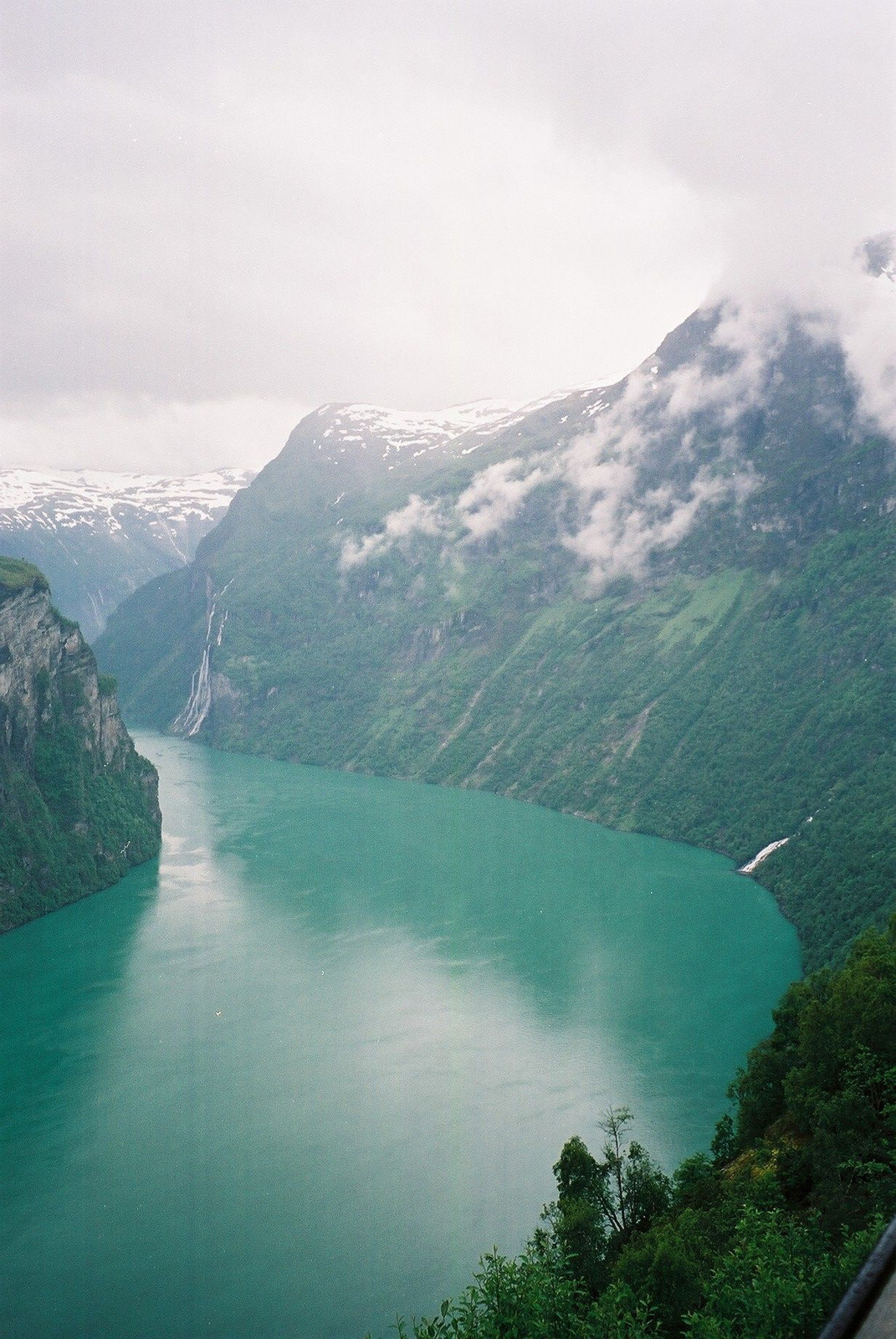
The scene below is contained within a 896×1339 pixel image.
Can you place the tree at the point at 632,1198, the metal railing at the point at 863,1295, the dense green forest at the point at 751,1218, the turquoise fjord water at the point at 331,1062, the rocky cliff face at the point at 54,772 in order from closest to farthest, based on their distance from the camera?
the metal railing at the point at 863,1295 → the dense green forest at the point at 751,1218 → the tree at the point at 632,1198 → the turquoise fjord water at the point at 331,1062 → the rocky cliff face at the point at 54,772

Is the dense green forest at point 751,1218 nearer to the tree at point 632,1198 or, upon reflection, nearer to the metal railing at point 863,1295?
the tree at point 632,1198

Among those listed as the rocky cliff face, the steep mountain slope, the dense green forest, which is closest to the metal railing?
the dense green forest

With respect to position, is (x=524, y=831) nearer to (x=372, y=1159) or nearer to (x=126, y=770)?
(x=126, y=770)

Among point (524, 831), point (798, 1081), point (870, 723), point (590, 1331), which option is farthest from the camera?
point (524, 831)

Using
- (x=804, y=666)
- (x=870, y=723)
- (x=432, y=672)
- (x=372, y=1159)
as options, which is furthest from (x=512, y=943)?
(x=432, y=672)

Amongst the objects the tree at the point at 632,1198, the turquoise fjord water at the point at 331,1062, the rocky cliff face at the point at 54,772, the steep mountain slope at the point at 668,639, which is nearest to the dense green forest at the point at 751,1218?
the tree at the point at 632,1198

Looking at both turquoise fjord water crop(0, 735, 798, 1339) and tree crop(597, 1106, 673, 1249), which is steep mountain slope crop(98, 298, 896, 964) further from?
tree crop(597, 1106, 673, 1249)
